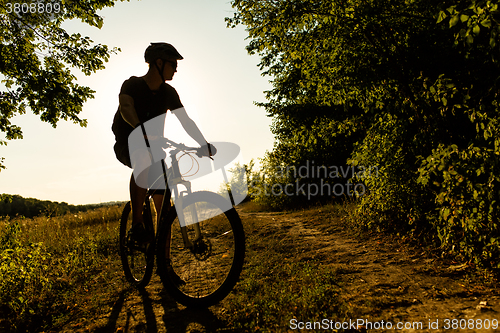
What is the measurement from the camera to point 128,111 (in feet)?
9.00

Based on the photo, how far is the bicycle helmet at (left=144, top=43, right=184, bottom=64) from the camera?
295cm

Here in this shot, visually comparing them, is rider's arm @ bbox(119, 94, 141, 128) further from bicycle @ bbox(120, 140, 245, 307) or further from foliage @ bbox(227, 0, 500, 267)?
foliage @ bbox(227, 0, 500, 267)

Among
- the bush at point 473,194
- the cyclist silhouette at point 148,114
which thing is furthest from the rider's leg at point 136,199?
the bush at point 473,194

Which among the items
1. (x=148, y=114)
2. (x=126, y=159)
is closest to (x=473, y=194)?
(x=148, y=114)

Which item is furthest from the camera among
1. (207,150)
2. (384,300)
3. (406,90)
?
(406,90)

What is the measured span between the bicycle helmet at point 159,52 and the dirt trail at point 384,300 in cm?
258

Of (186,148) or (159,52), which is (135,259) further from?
(159,52)

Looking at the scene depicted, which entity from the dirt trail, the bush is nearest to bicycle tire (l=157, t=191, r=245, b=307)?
the dirt trail

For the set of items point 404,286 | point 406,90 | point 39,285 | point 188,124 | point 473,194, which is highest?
point 406,90

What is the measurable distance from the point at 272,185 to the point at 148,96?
1445 centimetres

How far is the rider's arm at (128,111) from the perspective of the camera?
8.92 ft

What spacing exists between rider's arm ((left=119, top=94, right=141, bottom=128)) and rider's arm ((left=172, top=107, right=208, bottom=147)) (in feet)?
1.82

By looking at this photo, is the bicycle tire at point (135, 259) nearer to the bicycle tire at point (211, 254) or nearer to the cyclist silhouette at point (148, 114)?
the cyclist silhouette at point (148, 114)

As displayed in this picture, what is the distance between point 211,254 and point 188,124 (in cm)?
148
